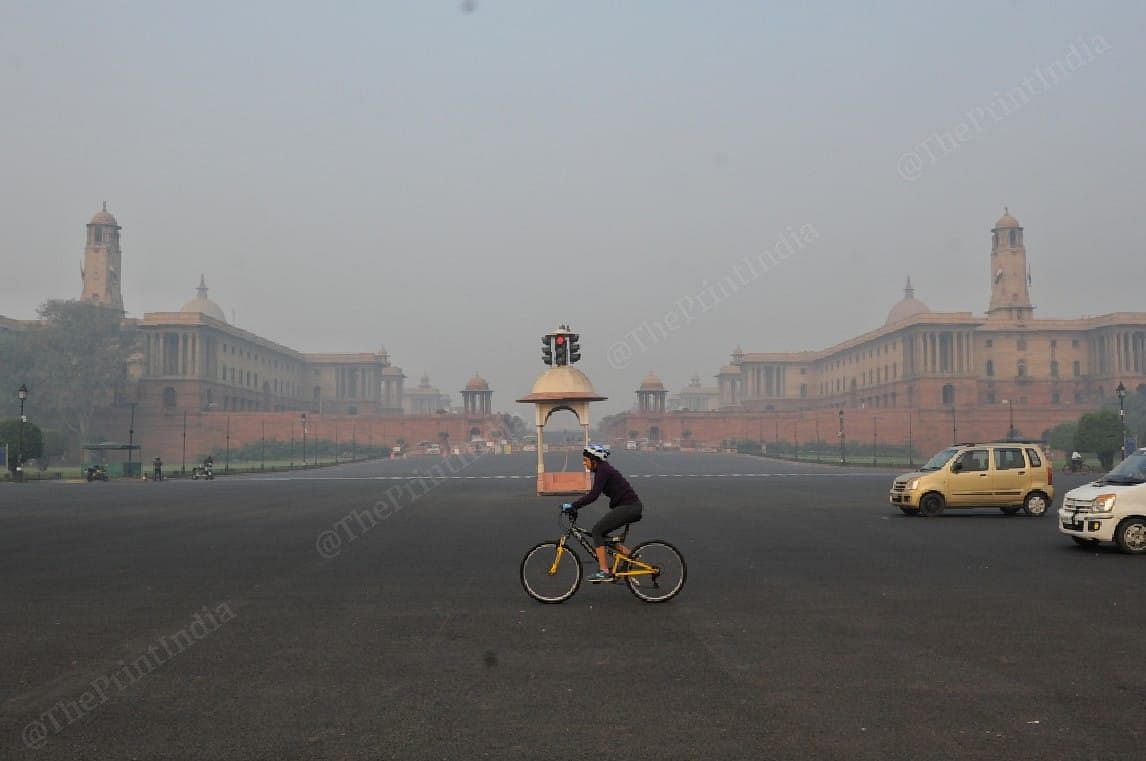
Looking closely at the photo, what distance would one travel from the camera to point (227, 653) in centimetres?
853

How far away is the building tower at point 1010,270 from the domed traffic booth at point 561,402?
10454cm

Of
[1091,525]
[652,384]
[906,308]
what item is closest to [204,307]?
[652,384]

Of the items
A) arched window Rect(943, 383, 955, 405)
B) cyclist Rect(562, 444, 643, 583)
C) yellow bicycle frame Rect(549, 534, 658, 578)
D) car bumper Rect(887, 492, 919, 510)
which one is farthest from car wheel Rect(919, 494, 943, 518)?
arched window Rect(943, 383, 955, 405)

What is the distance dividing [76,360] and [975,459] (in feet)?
284

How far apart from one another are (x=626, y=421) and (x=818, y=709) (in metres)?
133

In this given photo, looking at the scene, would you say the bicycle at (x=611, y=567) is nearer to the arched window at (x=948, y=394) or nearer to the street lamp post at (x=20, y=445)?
the street lamp post at (x=20, y=445)

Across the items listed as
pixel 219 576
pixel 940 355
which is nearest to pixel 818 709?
pixel 219 576

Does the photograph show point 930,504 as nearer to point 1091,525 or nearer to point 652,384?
point 1091,525

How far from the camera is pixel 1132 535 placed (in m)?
15.0

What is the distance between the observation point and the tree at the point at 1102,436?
175ft

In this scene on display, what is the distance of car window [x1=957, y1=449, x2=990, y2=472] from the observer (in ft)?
75.4

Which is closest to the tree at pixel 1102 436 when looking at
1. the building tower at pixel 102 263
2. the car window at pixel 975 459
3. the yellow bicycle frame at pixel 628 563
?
the car window at pixel 975 459

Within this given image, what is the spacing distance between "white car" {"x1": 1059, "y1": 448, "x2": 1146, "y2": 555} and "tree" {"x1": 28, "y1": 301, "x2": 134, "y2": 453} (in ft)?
297

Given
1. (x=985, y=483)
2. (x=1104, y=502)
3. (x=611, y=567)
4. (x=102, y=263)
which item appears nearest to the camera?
(x=611, y=567)
